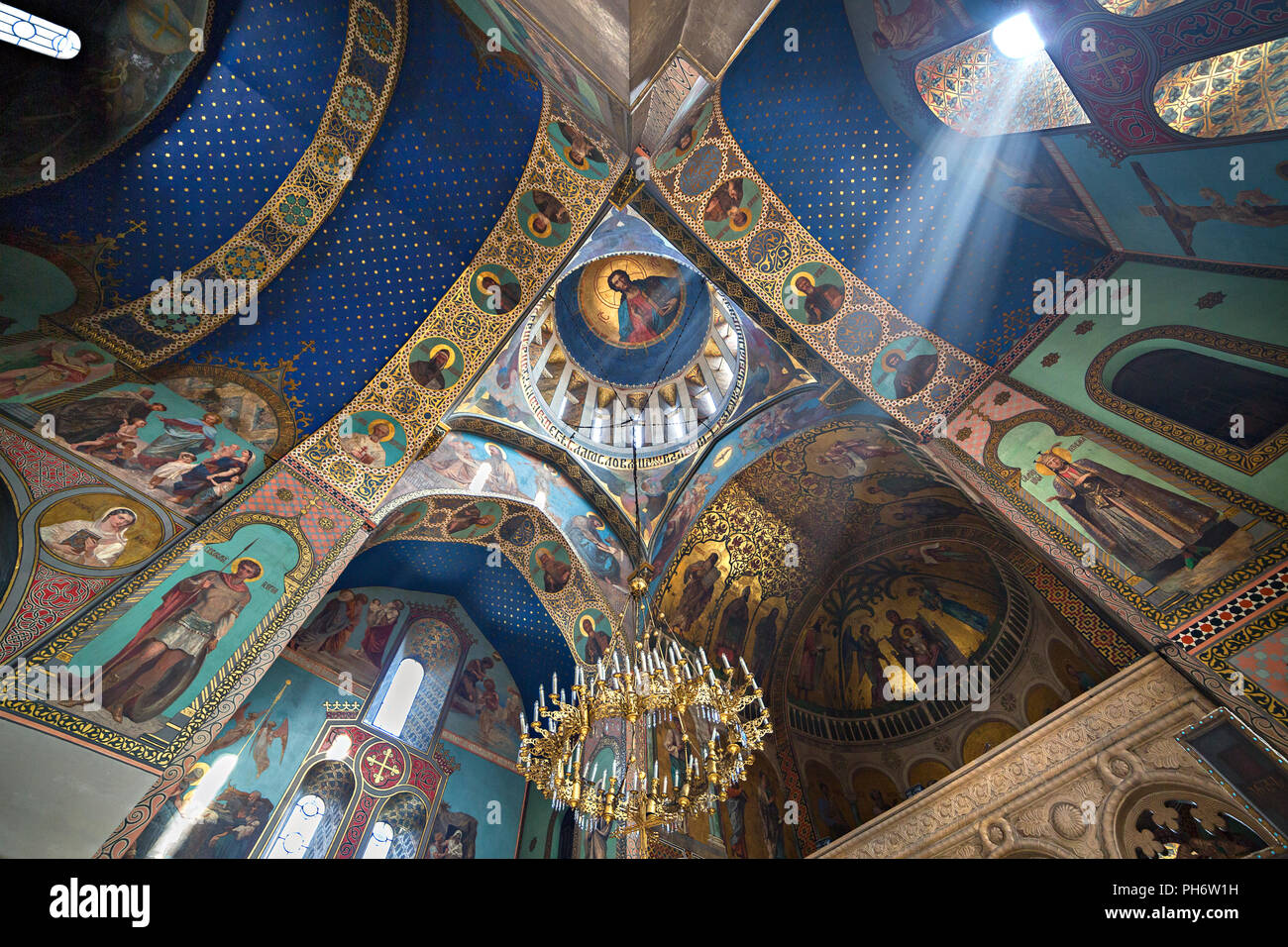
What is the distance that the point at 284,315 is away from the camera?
6559mm

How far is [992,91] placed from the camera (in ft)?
17.9

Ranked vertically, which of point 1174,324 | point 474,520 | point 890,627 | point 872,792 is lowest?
point 872,792

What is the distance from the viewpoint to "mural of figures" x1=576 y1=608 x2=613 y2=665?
32.7 feet

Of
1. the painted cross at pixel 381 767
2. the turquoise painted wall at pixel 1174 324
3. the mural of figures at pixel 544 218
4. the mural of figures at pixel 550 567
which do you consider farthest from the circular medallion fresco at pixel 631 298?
the painted cross at pixel 381 767

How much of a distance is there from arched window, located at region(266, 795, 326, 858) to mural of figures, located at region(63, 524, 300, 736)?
3.79 m

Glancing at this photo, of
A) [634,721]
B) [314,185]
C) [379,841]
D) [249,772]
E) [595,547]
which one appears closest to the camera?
[634,721]

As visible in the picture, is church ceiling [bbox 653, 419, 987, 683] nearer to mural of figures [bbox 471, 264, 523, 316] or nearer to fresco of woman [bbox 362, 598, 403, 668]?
mural of figures [bbox 471, 264, 523, 316]

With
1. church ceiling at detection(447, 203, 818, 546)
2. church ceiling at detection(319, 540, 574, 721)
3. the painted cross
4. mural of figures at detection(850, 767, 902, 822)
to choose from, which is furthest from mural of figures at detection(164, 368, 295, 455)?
mural of figures at detection(850, 767, 902, 822)

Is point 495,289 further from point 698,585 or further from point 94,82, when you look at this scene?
point 698,585

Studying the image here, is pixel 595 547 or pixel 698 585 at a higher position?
pixel 595 547

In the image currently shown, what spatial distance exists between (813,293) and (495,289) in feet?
12.6

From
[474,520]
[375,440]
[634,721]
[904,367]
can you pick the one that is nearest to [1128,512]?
[904,367]

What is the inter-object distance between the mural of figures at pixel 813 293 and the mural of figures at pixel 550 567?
5.49m
